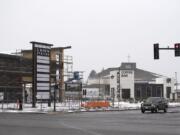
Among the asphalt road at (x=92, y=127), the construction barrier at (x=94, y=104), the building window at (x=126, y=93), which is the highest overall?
the building window at (x=126, y=93)

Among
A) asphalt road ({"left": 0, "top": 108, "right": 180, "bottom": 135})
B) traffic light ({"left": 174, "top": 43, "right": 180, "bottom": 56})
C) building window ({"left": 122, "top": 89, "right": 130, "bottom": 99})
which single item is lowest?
asphalt road ({"left": 0, "top": 108, "right": 180, "bottom": 135})

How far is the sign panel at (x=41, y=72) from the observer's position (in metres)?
62.0

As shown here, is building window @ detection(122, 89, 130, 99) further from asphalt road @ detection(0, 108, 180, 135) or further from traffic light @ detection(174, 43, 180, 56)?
asphalt road @ detection(0, 108, 180, 135)

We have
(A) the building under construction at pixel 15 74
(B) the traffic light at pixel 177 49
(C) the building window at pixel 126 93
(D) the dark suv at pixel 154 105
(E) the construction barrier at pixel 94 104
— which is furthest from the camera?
(C) the building window at pixel 126 93

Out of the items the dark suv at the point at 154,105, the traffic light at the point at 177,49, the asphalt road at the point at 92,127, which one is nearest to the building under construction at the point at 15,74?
the dark suv at the point at 154,105

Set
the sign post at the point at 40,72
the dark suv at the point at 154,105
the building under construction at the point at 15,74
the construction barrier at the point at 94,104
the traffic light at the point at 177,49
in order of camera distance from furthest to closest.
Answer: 1. the building under construction at the point at 15,74
2. the construction barrier at the point at 94,104
3. the sign post at the point at 40,72
4. the dark suv at the point at 154,105
5. the traffic light at the point at 177,49

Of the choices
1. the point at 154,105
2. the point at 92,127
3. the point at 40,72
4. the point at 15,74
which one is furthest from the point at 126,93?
the point at 92,127

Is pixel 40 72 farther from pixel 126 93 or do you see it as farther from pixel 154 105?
pixel 126 93

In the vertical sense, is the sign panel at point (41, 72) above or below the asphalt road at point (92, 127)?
above

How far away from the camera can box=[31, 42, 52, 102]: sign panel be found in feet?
204

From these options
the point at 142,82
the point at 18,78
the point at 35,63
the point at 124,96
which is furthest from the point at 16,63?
the point at 142,82

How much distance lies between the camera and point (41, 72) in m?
63.2

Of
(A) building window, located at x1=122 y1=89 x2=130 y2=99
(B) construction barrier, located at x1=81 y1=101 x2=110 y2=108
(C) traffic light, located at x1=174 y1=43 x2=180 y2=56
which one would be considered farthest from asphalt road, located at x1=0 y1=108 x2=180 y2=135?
(A) building window, located at x1=122 y1=89 x2=130 y2=99

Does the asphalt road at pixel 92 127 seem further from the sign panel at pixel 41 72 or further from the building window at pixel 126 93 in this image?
the building window at pixel 126 93
